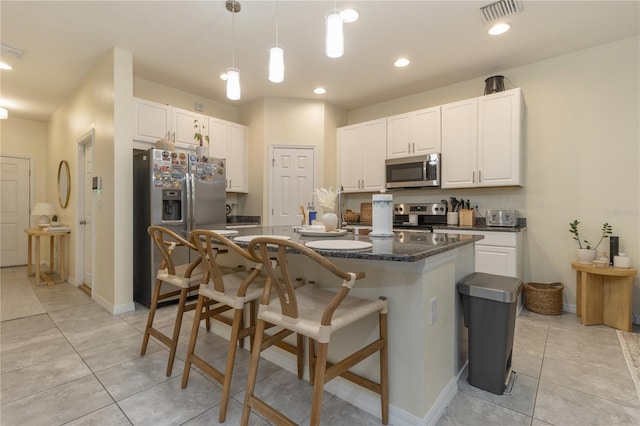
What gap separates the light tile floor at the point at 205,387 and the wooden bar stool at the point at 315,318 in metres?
0.28

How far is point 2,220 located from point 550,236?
339 inches

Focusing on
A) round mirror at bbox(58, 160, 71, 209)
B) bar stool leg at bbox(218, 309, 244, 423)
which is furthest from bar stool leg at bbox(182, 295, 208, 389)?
round mirror at bbox(58, 160, 71, 209)

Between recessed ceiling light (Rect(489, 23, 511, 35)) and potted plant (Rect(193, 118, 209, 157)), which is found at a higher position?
recessed ceiling light (Rect(489, 23, 511, 35))

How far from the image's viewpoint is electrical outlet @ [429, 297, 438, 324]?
58.1 inches

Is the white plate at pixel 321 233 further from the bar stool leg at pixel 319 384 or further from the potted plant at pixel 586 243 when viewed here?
the potted plant at pixel 586 243

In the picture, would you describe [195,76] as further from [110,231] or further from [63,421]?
[63,421]

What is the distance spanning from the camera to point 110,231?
128 inches

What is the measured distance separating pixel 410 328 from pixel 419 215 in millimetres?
2913

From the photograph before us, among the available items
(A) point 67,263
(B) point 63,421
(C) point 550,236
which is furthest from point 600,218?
(A) point 67,263

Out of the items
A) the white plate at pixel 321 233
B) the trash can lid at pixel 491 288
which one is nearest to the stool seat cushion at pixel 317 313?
the white plate at pixel 321 233

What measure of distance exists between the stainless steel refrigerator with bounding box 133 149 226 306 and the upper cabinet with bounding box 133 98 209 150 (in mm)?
347

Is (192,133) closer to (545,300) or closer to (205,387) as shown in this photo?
(205,387)

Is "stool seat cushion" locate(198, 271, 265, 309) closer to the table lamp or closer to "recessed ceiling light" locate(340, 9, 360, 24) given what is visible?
"recessed ceiling light" locate(340, 9, 360, 24)

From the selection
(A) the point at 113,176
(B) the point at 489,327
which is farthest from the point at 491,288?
(A) the point at 113,176
